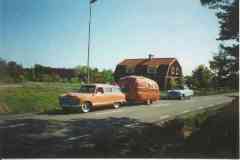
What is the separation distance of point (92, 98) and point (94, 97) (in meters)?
0.08

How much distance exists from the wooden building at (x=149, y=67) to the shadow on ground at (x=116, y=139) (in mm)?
1158

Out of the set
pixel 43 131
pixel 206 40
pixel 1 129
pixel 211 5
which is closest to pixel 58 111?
pixel 43 131

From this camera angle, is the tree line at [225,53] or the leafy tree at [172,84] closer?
the tree line at [225,53]

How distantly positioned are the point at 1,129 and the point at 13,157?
0.69 meters

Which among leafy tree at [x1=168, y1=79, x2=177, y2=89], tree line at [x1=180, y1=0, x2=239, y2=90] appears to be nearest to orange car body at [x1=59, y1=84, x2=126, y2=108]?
leafy tree at [x1=168, y1=79, x2=177, y2=89]

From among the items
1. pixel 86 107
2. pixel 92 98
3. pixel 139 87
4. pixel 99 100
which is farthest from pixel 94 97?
pixel 139 87

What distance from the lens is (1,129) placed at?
490cm

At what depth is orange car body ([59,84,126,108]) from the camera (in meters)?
5.88

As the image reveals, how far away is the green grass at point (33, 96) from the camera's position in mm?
4855

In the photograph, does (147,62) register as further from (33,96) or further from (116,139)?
(33,96)

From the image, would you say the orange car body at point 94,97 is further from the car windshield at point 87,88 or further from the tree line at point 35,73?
the tree line at point 35,73

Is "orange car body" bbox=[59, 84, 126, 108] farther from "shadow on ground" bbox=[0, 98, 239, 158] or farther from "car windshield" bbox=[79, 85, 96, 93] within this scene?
"shadow on ground" bbox=[0, 98, 239, 158]

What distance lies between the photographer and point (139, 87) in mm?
6430

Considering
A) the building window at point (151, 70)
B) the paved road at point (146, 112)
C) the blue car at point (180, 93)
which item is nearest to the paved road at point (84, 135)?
the paved road at point (146, 112)
